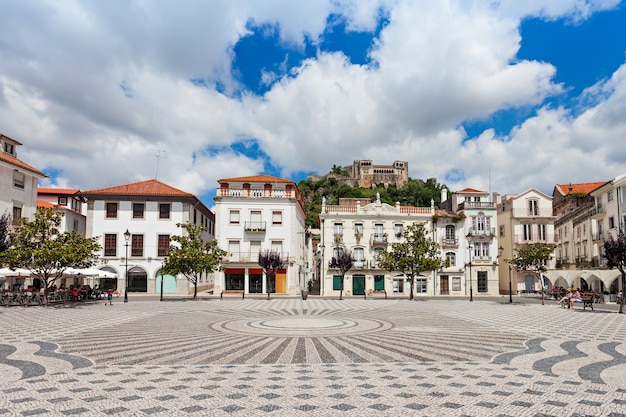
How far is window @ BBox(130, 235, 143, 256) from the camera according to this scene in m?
44.7

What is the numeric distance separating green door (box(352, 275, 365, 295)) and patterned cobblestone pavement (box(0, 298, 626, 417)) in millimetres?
30267

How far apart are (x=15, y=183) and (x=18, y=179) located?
571 mm

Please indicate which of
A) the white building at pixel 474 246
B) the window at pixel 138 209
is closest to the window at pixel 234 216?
the window at pixel 138 209

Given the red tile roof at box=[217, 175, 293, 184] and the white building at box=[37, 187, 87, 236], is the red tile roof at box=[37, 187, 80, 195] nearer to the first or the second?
the white building at box=[37, 187, 87, 236]

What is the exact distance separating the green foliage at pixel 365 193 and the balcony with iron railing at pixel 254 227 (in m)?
75.9

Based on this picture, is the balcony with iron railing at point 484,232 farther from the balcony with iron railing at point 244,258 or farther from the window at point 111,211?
the window at point 111,211

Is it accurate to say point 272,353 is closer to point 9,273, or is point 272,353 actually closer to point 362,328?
point 362,328

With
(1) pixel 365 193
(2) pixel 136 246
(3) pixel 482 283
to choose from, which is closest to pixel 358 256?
(3) pixel 482 283

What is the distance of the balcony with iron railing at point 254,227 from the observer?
46.8 m

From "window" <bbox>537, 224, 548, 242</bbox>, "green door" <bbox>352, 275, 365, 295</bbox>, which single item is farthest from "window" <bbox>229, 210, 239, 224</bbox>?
"window" <bbox>537, 224, 548, 242</bbox>

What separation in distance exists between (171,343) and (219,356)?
2.86 m

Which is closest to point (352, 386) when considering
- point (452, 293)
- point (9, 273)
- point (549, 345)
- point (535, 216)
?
point (549, 345)

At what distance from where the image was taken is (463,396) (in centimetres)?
817

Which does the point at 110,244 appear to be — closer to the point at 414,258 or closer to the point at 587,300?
the point at 414,258
